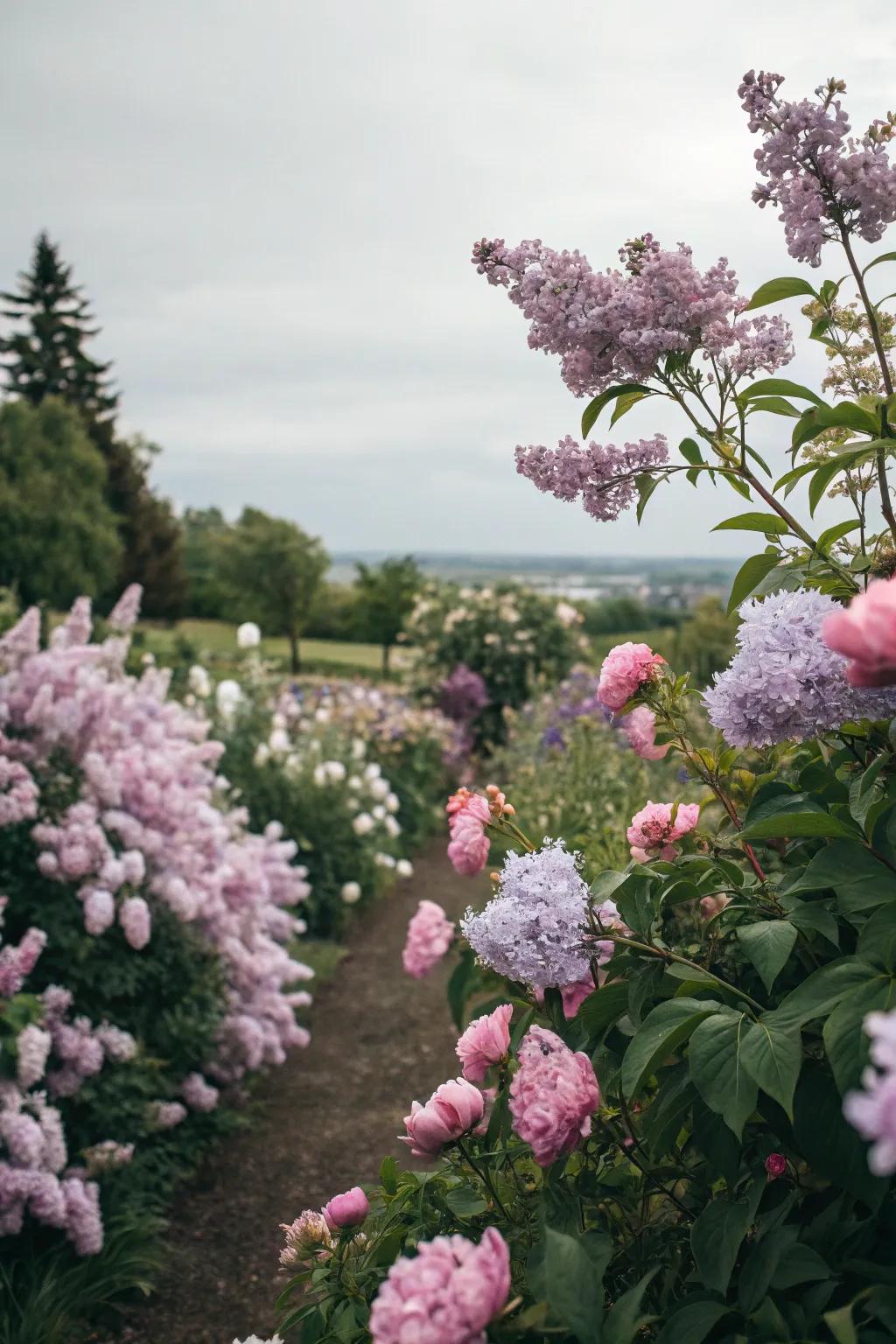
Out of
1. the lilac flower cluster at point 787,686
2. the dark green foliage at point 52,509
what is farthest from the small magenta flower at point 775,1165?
the dark green foliage at point 52,509

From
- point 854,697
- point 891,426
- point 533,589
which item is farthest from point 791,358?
point 533,589

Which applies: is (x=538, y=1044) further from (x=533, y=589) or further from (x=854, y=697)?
(x=533, y=589)

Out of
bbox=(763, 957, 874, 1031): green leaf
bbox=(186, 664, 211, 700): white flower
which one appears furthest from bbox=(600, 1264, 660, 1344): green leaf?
bbox=(186, 664, 211, 700): white flower

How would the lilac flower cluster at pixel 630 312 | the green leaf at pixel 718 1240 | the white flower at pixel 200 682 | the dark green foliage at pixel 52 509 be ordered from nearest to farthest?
the green leaf at pixel 718 1240 → the lilac flower cluster at pixel 630 312 → the white flower at pixel 200 682 → the dark green foliage at pixel 52 509

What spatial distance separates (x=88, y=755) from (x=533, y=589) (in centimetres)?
820

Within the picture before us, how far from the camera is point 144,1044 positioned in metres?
3.51

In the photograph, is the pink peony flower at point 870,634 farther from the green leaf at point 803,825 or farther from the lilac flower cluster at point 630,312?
the lilac flower cluster at point 630,312

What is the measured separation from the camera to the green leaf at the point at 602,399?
1463 mm

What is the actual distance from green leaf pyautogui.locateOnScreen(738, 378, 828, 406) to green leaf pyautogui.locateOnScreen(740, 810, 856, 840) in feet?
1.81

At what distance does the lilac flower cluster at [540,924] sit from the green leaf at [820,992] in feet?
0.83

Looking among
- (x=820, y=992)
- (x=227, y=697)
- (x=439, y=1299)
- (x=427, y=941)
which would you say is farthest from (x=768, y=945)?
(x=227, y=697)

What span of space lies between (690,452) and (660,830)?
0.57m

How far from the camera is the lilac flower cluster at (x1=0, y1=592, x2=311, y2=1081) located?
333 centimetres

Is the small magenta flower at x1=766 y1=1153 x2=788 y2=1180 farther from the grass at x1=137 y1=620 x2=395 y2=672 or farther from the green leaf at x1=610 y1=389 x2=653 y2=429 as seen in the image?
the grass at x1=137 y1=620 x2=395 y2=672
